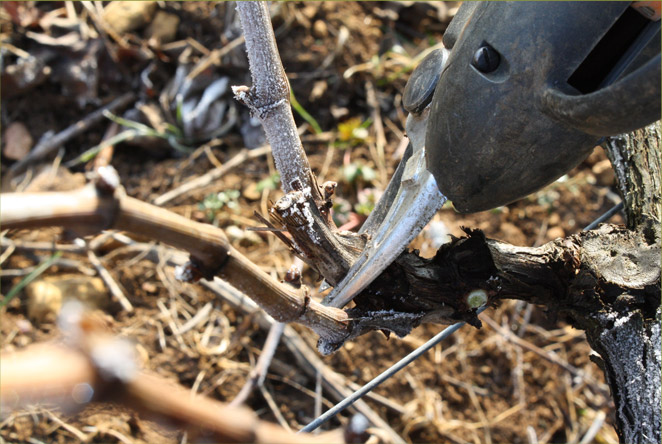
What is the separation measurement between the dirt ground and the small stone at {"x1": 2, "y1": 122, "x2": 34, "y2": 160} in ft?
0.03

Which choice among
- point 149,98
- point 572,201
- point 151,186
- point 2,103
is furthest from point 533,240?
point 2,103

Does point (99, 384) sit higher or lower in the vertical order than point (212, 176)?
higher

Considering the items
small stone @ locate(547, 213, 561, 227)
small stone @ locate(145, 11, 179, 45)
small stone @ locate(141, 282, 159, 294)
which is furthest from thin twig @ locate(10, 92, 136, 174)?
small stone @ locate(547, 213, 561, 227)

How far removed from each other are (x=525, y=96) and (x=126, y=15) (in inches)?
73.8

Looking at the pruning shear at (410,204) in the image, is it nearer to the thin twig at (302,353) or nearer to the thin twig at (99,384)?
the thin twig at (99,384)

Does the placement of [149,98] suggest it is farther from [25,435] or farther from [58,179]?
[25,435]

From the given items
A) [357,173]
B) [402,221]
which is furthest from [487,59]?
[357,173]

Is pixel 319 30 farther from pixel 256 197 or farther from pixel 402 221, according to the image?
pixel 402 221

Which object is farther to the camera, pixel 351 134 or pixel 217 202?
pixel 351 134

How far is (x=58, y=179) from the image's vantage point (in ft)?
6.57

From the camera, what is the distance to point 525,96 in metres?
0.76

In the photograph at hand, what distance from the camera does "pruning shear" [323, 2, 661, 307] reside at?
71 centimetres

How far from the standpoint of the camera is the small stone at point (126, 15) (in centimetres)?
217

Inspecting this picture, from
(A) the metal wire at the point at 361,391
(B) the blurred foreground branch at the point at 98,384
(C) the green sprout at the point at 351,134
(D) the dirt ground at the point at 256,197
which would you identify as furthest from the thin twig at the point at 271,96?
(C) the green sprout at the point at 351,134
